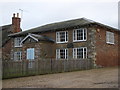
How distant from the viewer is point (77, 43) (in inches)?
980

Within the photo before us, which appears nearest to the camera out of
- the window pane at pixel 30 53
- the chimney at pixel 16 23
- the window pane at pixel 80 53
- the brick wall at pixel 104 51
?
the brick wall at pixel 104 51

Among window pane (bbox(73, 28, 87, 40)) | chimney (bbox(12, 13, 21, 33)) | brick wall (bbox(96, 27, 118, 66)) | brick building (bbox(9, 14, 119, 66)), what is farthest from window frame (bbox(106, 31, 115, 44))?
chimney (bbox(12, 13, 21, 33))

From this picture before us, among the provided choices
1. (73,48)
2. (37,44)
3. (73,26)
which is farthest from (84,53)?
(37,44)

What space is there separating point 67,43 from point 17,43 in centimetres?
963

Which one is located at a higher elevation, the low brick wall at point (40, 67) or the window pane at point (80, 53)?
the window pane at point (80, 53)

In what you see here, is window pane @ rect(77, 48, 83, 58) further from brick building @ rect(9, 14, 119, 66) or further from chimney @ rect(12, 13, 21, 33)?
chimney @ rect(12, 13, 21, 33)

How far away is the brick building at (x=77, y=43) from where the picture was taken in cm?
2383

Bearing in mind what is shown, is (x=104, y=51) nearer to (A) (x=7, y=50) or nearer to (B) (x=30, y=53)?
(B) (x=30, y=53)

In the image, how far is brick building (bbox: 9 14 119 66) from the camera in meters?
23.8

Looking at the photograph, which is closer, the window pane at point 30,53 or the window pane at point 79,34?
the window pane at point 79,34

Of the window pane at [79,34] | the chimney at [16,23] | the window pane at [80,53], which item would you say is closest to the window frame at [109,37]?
the window pane at [79,34]

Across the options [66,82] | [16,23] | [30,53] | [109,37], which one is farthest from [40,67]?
[16,23]

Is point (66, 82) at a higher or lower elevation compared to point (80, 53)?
lower

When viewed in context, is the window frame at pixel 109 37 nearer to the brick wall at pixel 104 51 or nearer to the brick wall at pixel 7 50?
the brick wall at pixel 104 51
